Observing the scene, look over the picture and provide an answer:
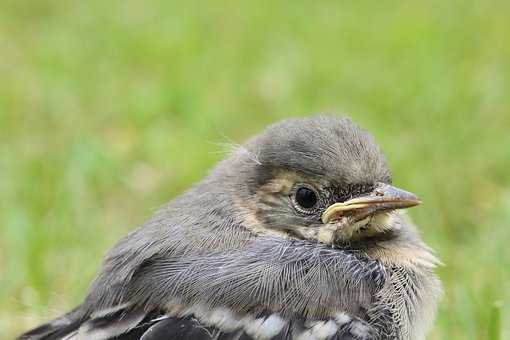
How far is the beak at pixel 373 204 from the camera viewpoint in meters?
3.21

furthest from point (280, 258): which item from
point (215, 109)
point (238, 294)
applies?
point (215, 109)

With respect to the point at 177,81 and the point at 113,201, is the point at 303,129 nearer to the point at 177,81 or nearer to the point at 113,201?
the point at 113,201

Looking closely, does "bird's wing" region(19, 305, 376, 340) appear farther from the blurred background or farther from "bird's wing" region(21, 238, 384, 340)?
the blurred background

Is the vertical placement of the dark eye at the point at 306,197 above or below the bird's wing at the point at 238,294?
above

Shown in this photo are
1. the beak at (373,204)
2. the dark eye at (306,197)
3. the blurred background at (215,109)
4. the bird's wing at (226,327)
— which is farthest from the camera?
the blurred background at (215,109)

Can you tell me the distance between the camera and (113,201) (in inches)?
218

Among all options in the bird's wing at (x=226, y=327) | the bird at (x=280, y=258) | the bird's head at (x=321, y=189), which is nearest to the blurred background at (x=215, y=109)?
the bird at (x=280, y=258)

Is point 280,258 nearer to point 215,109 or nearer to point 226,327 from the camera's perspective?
point 226,327

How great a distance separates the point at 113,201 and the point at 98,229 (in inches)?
21.6

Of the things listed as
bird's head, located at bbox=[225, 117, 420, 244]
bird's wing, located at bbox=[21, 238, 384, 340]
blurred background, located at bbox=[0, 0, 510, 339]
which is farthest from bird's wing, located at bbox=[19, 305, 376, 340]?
blurred background, located at bbox=[0, 0, 510, 339]

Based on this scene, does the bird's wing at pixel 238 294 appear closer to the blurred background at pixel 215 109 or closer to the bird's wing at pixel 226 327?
the bird's wing at pixel 226 327

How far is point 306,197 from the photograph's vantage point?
333 cm

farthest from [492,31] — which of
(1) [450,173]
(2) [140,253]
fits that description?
(2) [140,253]

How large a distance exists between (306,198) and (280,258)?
31 cm
